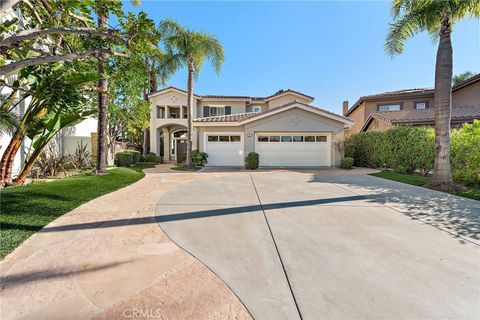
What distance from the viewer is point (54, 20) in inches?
232

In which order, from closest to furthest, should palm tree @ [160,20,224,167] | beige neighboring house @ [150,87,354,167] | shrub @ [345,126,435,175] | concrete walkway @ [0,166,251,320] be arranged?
concrete walkway @ [0,166,251,320], shrub @ [345,126,435,175], palm tree @ [160,20,224,167], beige neighboring house @ [150,87,354,167]

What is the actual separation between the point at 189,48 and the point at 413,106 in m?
22.8

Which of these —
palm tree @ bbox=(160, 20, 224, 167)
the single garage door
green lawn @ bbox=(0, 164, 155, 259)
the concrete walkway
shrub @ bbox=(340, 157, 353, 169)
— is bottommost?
the concrete walkway

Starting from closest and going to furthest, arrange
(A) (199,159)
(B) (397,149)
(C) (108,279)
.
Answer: (C) (108,279)
(B) (397,149)
(A) (199,159)

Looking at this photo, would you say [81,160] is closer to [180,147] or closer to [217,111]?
[180,147]

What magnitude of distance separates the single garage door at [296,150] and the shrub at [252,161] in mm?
1160

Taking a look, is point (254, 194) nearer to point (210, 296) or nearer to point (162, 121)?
point (210, 296)

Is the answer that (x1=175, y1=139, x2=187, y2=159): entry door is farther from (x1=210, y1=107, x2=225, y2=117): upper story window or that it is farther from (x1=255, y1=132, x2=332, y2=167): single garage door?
(x1=255, y1=132, x2=332, y2=167): single garage door

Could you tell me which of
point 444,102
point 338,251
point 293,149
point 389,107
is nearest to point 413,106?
point 389,107

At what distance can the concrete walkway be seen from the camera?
2152 mm

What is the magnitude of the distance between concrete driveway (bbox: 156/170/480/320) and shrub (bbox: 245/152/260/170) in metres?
7.88

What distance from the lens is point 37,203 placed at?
17.2 ft

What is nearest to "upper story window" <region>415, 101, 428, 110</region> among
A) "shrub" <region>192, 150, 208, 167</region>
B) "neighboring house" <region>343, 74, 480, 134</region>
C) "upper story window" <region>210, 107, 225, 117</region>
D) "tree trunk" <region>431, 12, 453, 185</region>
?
"neighboring house" <region>343, 74, 480, 134</region>

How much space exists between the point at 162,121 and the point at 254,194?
58.6 ft
